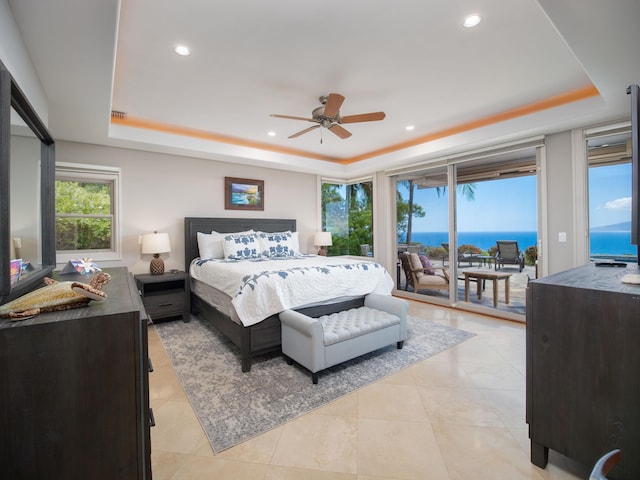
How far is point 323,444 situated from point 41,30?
115 inches

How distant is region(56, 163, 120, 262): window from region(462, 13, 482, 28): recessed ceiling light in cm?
425

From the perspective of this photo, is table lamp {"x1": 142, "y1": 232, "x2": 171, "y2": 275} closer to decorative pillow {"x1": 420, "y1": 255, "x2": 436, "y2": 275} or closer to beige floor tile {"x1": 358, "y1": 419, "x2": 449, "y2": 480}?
beige floor tile {"x1": 358, "y1": 419, "x2": 449, "y2": 480}

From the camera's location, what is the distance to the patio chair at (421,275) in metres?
4.77

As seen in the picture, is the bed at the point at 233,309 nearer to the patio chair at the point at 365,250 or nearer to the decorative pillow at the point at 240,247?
the decorative pillow at the point at 240,247

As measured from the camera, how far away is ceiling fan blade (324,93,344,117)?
2.57 metres

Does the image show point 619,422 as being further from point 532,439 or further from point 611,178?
point 611,178

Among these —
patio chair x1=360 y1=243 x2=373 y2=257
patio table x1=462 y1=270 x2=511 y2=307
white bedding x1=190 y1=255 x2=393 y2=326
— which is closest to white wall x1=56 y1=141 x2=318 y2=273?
white bedding x1=190 y1=255 x2=393 y2=326

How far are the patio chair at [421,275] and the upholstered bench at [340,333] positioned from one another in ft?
6.23

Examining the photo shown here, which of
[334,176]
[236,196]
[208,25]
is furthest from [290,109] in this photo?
[334,176]

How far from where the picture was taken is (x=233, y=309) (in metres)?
2.77

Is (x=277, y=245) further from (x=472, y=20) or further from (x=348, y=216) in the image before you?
(x=472, y=20)

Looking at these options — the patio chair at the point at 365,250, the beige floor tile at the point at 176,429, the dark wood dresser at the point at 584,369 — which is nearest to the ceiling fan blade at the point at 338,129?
the dark wood dresser at the point at 584,369

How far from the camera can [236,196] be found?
16.5 ft

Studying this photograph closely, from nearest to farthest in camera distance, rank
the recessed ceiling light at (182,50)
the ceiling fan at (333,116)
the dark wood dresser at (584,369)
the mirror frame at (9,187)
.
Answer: the mirror frame at (9,187) < the dark wood dresser at (584,369) < the recessed ceiling light at (182,50) < the ceiling fan at (333,116)
